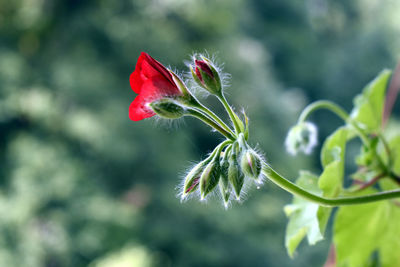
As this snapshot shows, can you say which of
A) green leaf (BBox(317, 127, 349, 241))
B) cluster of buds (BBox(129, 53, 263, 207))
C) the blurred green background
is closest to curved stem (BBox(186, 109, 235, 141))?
cluster of buds (BBox(129, 53, 263, 207))

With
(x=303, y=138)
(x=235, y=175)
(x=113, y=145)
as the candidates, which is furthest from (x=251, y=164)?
(x=113, y=145)

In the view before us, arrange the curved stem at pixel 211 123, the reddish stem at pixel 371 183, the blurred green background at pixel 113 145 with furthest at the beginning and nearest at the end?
the blurred green background at pixel 113 145 → the reddish stem at pixel 371 183 → the curved stem at pixel 211 123

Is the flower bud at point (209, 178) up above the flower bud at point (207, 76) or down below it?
below

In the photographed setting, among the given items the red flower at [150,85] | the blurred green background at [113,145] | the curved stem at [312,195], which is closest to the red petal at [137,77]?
the red flower at [150,85]

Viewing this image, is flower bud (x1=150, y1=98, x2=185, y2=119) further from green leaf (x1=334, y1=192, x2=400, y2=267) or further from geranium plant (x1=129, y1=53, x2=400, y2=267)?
green leaf (x1=334, y1=192, x2=400, y2=267)

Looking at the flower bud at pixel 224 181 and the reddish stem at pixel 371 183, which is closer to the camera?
the flower bud at pixel 224 181

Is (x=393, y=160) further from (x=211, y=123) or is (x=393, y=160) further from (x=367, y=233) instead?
(x=211, y=123)

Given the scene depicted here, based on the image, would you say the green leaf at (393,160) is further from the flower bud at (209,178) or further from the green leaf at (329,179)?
the flower bud at (209,178)
